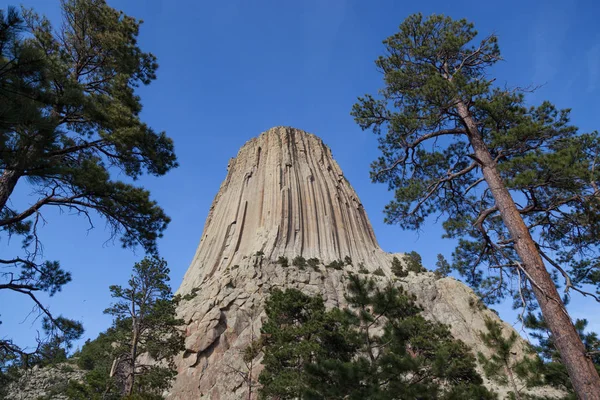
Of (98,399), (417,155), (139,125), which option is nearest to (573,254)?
(417,155)

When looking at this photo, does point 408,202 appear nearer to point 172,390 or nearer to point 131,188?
point 131,188

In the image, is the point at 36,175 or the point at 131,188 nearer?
the point at 36,175

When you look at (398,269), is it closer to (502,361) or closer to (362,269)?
(362,269)

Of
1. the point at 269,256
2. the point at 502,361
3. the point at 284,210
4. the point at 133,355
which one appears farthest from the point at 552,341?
the point at 284,210

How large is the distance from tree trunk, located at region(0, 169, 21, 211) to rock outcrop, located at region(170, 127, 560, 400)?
15.7 m

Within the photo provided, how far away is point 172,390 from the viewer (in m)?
24.4

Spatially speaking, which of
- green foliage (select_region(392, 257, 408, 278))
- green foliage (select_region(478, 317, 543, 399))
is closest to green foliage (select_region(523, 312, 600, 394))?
green foliage (select_region(478, 317, 543, 399))

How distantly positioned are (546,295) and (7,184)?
9326 millimetres

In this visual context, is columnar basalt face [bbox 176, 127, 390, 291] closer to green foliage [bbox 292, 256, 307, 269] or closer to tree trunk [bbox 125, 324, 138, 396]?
green foliage [bbox 292, 256, 307, 269]

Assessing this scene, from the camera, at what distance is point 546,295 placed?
5.87 m

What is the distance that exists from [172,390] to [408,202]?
75.6 feet

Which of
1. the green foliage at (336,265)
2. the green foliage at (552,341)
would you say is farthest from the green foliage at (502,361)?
the green foliage at (336,265)

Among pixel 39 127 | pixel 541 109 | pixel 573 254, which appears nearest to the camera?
pixel 39 127

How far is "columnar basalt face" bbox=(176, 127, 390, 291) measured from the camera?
44.4 m
